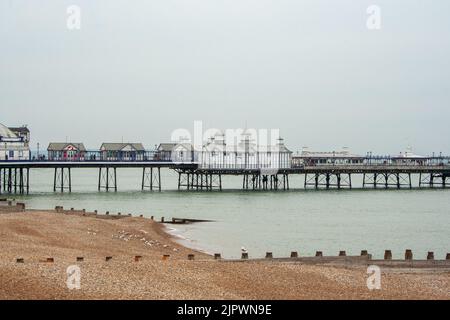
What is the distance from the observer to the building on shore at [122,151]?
93250 millimetres

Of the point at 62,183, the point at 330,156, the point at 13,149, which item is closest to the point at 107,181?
the point at 62,183

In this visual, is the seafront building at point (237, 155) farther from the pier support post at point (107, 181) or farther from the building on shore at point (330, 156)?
the building on shore at point (330, 156)

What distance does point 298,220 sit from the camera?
1854 inches

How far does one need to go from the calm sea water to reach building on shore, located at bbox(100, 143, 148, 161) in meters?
19.9

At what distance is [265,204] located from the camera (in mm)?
62094

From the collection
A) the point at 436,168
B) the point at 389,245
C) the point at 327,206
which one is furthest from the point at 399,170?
the point at 389,245

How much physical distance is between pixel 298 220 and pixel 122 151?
5042 centimetres

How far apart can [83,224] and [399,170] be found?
65.4m

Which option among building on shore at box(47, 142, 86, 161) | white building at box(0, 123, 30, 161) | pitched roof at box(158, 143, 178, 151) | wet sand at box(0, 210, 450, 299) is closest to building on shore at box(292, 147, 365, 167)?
pitched roof at box(158, 143, 178, 151)

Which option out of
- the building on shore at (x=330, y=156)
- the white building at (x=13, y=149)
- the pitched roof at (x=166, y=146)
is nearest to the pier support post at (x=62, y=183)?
the white building at (x=13, y=149)

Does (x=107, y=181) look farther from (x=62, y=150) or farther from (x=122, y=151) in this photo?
(x=62, y=150)

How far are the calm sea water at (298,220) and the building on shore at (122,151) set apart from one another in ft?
65.2
